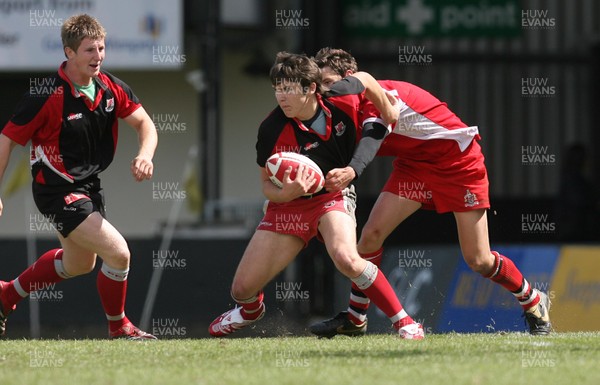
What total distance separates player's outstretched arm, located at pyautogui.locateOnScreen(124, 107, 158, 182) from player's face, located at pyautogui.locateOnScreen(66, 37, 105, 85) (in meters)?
0.47

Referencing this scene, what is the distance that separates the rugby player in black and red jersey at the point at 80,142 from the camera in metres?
8.07

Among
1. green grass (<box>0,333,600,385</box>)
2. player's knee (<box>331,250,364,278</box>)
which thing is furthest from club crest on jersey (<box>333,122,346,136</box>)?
green grass (<box>0,333,600,385</box>)

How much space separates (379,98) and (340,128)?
16.6 inches

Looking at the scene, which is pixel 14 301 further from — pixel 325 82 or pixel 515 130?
pixel 515 130

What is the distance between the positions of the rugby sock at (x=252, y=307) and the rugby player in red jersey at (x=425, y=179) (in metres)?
0.36

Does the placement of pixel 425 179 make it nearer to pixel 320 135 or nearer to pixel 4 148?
pixel 320 135

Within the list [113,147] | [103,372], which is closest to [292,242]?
[113,147]

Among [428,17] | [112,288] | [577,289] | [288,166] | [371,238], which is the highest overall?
[428,17]

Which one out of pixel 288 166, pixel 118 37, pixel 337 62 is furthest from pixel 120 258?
pixel 118 37

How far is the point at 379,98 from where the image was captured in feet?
25.6

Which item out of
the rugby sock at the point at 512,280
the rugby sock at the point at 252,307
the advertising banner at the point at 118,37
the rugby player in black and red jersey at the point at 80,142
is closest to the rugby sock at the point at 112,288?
the rugby player in black and red jersey at the point at 80,142

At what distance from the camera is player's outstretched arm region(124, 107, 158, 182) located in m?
7.96

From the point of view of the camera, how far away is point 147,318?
40.6ft

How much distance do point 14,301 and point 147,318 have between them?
3.71m
